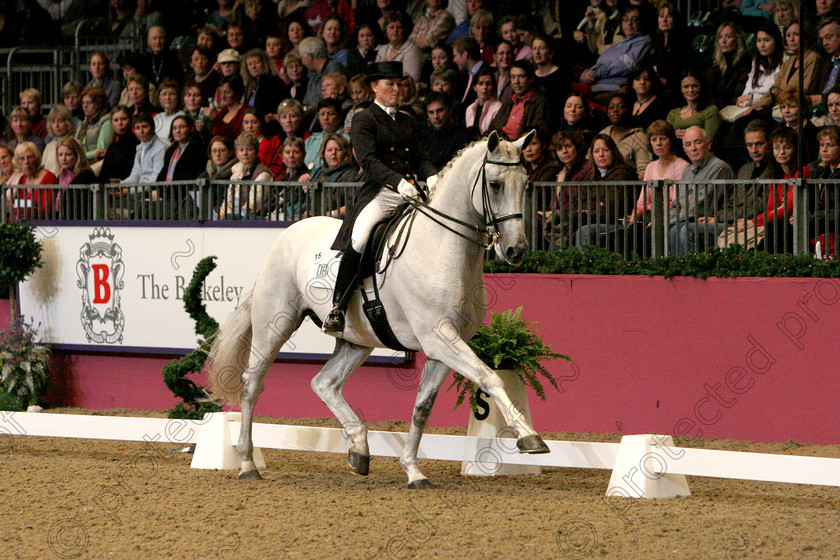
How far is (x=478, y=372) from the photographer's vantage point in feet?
19.9

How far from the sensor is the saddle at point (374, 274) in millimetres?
6695

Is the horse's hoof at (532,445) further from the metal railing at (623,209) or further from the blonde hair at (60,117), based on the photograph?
the blonde hair at (60,117)

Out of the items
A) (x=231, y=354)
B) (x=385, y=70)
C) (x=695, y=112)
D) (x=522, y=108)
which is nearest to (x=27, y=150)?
(x=385, y=70)

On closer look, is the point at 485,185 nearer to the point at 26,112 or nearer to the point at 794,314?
the point at 794,314

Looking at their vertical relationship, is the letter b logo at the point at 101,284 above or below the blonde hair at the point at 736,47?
below

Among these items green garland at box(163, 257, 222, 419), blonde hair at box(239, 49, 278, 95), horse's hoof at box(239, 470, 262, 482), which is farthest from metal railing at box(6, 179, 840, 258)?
blonde hair at box(239, 49, 278, 95)

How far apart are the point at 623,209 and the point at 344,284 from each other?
2.69 meters

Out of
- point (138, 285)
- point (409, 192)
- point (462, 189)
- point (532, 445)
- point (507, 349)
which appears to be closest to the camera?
point (532, 445)

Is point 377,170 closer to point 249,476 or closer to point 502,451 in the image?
point 502,451

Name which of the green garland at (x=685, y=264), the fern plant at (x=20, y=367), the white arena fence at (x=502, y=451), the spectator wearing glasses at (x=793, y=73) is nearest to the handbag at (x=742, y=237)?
the green garland at (x=685, y=264)

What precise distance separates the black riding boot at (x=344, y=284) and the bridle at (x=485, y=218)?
20.2 inches

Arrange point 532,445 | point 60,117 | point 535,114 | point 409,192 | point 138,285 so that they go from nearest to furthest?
point 532,445
point 409,192
point 138,285
point 535,114
point 60,117

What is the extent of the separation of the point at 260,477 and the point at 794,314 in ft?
12.1

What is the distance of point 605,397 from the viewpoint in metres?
8.45
